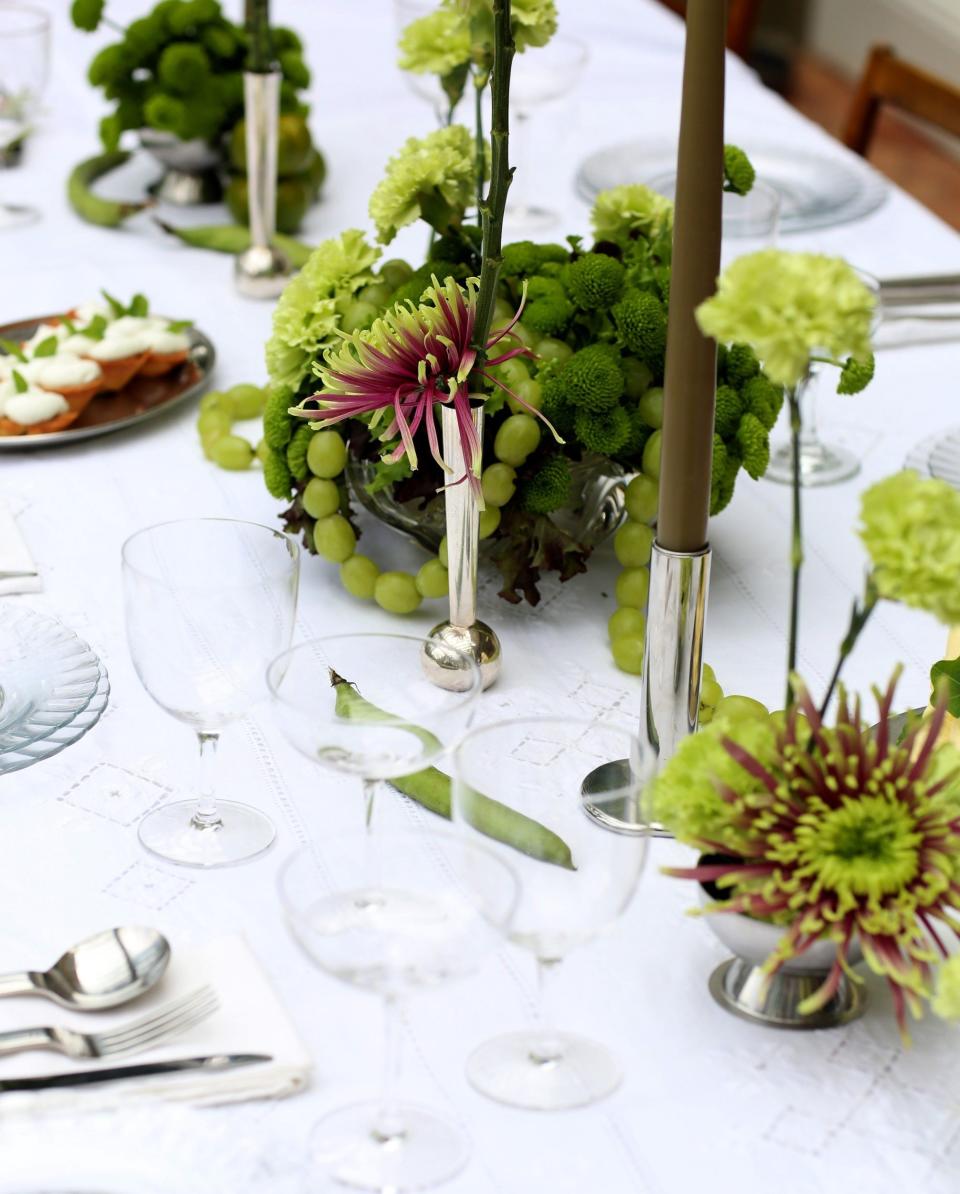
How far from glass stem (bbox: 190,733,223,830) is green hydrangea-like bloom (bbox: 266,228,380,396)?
30 cm

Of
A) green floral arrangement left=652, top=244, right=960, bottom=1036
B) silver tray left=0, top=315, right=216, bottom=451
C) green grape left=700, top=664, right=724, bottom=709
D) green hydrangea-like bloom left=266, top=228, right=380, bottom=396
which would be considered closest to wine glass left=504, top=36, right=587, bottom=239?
silver tray left=0, top=315, right=216, bottom=451

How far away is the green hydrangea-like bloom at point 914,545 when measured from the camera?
595 millimetres

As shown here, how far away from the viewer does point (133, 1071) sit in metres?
0.67

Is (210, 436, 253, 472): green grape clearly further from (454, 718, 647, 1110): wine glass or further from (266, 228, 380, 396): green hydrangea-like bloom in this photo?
(454, 718, 647, 1110): wine glass

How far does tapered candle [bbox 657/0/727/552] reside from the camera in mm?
698

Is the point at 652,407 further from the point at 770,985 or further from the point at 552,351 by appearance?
the point at 770,985

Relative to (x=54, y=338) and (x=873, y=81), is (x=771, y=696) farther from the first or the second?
(x=873, y=81)

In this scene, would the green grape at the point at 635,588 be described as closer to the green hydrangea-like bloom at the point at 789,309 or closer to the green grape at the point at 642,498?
the green grape at the point at 642,498

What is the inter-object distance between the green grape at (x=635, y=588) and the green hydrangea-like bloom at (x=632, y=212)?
0.25 meters

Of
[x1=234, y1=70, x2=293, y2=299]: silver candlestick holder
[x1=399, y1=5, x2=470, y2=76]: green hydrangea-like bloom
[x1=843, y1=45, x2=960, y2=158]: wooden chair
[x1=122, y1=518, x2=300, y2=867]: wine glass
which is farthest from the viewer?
[x1=843, y1=45, x2=960, y2=158]: wooden chair

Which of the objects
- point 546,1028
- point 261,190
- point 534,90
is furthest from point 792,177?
point 546,1028

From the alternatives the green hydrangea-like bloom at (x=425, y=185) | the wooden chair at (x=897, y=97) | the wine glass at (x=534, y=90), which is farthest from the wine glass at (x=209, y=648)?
the wooden chair at (x=897, y=97)

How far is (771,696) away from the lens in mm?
991

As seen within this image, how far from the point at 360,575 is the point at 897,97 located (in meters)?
1.49
